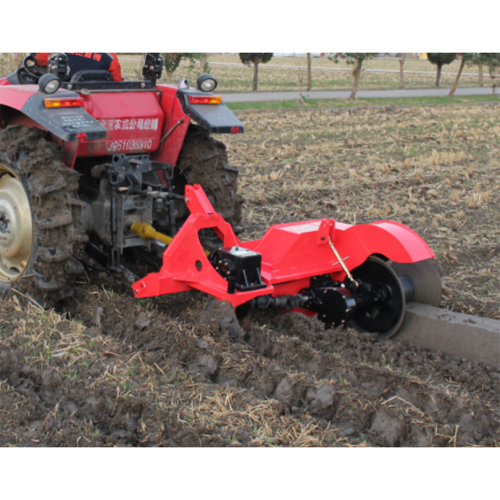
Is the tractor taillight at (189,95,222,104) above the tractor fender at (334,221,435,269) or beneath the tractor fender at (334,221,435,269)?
above

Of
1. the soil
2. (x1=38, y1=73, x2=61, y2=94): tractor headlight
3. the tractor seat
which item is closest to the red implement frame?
the soil

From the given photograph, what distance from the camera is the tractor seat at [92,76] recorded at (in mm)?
4496

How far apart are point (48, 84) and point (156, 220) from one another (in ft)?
4.22

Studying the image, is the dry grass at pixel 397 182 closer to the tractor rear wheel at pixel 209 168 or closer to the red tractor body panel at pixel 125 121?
the tractor rear wheel at pixel 209 168

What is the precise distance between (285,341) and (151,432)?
1.17m

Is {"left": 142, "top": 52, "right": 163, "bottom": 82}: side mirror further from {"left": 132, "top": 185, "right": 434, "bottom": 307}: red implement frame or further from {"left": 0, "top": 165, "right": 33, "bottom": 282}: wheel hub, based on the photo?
{"left": 0, "top": 165, "right": 33, "bottom": 282}: wheel hub

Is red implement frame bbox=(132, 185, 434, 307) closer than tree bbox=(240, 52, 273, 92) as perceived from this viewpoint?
Yes

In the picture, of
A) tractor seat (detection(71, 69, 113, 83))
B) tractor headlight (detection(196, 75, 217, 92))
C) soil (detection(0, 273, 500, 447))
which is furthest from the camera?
tractor headlight (detection(196, 75, 217, 92))

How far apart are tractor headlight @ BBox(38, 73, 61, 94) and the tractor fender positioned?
218 cm

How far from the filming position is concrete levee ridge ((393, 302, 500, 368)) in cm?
386

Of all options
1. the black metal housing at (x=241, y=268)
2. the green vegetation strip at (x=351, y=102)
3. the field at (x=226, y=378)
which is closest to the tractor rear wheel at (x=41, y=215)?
the field at (x=226, y=378)

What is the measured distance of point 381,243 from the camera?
4.21m

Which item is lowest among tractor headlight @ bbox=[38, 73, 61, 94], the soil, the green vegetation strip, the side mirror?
the soil

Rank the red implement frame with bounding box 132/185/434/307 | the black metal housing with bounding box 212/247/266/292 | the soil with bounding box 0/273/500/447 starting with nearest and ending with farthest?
the soil with bounding box 0/273/500/447 → the black metal housing with bounding box 212/247/266/292 → the red implement frame with bounding box 132/185/434/307
